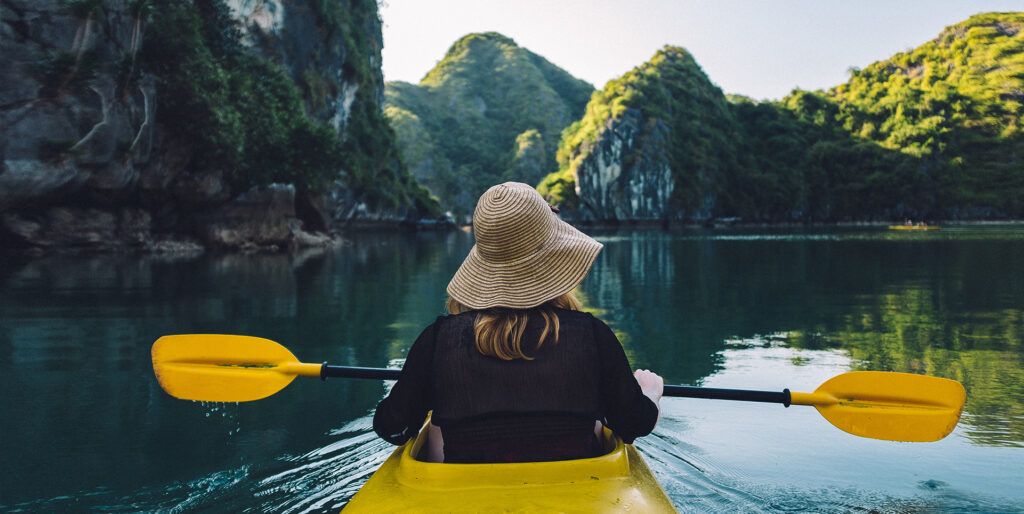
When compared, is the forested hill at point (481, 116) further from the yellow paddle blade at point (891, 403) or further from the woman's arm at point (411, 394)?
the woman's arm at point (411, 394)

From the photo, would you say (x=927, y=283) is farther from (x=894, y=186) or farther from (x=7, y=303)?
(x=894, y=186)

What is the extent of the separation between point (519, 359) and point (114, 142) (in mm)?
19421

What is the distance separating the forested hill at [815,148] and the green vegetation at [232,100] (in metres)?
55.7

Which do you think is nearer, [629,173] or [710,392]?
[710,392]

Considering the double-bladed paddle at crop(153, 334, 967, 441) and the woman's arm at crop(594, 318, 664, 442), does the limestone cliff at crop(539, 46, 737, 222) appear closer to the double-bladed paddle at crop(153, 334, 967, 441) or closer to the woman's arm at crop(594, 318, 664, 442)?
the double-bladed paddle at crop(153, 334, 967, 441)

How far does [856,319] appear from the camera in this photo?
27.6 ft

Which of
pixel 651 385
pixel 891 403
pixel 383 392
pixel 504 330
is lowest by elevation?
pixel 383 392

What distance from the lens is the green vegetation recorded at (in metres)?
19.6

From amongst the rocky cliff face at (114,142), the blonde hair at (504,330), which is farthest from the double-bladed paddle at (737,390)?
the rocky cliff face at (114,142)

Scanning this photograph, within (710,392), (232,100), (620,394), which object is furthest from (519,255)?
(232,100)

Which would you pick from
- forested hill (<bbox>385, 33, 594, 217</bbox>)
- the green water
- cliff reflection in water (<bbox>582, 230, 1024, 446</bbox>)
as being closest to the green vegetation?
the green water

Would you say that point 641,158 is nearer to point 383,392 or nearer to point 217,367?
point 383,392

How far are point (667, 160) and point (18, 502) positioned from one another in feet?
296

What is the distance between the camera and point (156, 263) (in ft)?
55.5
